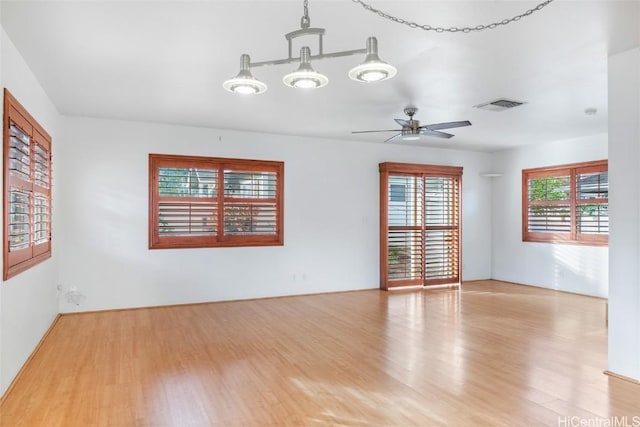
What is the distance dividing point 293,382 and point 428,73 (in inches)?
116

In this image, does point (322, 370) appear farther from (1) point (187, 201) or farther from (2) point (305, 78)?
(1) point (187, 201)

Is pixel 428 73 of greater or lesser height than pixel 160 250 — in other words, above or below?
above

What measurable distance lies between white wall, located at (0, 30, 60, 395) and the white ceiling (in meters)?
0.16

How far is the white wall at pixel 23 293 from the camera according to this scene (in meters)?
3.02

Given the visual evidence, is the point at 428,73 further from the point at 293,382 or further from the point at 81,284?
the point at 81,284

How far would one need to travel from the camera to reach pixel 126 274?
5.71m

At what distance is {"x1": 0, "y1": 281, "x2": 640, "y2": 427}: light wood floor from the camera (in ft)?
8.79

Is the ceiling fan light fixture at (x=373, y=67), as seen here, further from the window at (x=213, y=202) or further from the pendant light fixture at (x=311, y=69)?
the window at (x=213, y=202)

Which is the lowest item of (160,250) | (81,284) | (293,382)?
(293,382)

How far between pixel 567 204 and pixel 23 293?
7.71m

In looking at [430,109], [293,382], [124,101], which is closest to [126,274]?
[124,101]

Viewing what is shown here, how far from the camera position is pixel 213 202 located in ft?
20.4

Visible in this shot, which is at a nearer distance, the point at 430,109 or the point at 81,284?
the point at 430,109

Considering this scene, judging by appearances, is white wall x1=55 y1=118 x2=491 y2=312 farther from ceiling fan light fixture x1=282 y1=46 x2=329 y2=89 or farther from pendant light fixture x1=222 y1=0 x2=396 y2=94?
ceiling fan light fixture x1=282 y1=46 x2=329 y2=89
